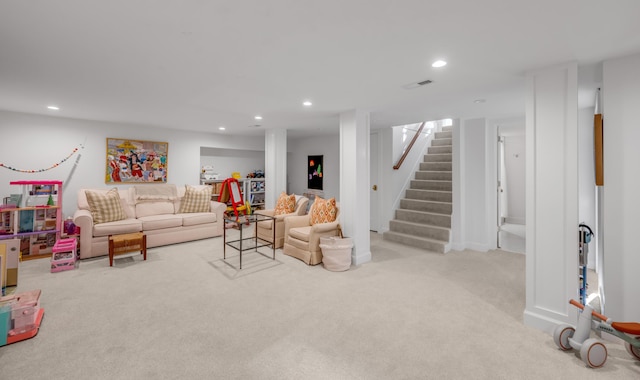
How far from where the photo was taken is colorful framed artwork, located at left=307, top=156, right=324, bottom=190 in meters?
7.30

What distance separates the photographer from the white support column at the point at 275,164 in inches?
233

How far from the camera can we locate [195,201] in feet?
18.5

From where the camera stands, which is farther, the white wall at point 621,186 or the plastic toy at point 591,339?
the white wall at point 621,186

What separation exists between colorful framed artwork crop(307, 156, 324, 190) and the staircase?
2225mm

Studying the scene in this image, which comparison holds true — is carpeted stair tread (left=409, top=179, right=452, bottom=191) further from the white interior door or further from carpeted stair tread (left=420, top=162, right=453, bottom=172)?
the white interior door

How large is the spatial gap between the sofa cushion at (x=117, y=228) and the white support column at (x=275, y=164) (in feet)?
7.72

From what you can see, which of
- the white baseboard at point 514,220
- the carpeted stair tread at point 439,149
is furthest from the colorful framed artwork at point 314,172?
the white baseboard at point 514,220

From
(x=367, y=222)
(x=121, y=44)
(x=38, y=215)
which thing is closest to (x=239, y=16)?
(x=121, y=44)

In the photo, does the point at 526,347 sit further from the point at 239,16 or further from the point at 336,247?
the point at 239,16

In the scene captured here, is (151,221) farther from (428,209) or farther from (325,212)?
(428,209)

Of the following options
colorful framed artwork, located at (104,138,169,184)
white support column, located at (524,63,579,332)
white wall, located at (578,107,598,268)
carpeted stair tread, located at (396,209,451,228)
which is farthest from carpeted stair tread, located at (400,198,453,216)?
colorful framed artwork, located at (104,138,169,184)

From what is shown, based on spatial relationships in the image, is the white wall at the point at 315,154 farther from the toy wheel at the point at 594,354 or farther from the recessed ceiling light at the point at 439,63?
the toy wheel at the point at 594,354

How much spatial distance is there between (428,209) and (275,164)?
3178 mm

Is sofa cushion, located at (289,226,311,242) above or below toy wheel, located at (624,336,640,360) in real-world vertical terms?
above
